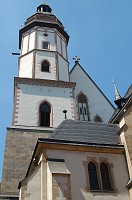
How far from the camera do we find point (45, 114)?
20781 mm

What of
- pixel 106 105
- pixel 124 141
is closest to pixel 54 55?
pixel 106 105

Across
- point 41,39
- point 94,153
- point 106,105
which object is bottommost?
point 94,153

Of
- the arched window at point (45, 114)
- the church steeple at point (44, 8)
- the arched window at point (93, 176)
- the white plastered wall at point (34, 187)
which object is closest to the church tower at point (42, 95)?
the arched window at point (45, 114)

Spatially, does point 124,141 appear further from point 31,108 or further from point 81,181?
point 31,108

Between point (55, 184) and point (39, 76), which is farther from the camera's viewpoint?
point (39, 76)

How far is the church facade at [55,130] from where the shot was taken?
38.3ft

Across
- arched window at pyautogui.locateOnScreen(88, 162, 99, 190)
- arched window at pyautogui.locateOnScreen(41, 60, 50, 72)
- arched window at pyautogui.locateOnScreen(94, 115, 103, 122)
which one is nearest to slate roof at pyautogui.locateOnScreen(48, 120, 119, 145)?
arched window at pyautogui.locateOnScreen(88, 162, 99, 190)

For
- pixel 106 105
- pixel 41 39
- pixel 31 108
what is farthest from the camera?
pixel 41 39

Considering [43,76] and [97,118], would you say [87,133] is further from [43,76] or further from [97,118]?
[43,76]

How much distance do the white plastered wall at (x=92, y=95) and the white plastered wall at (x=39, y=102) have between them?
77.7 inches

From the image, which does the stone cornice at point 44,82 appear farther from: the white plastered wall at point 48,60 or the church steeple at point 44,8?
the church steeple at point 44,8

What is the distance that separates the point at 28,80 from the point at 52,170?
1196 cm

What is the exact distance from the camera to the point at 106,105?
78.1 feet

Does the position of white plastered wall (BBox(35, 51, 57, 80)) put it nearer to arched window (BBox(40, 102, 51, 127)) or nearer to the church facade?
the church facade
